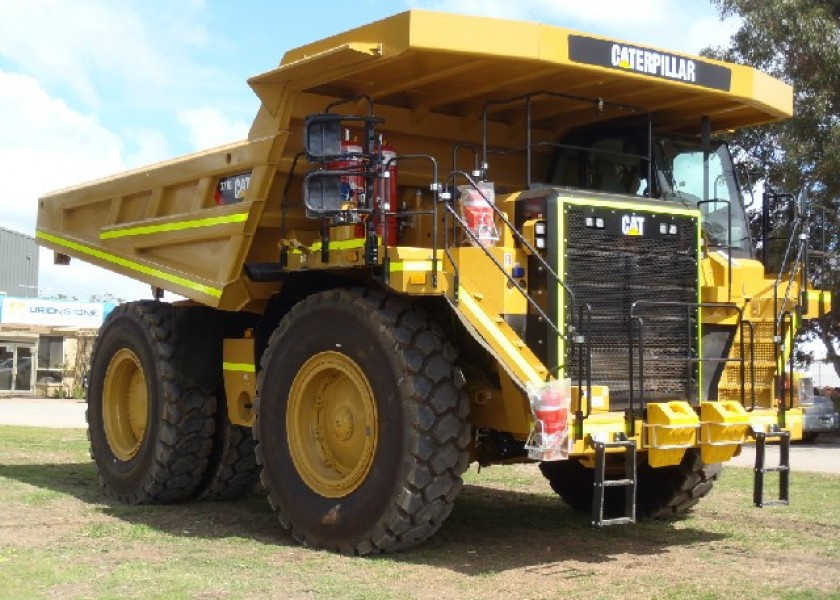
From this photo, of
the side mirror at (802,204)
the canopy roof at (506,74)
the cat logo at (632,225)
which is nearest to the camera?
the canopy roof at (506,74)

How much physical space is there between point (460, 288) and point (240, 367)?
270 cm

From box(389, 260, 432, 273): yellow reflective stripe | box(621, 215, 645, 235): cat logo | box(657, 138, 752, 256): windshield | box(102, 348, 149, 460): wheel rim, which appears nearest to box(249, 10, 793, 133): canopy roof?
box(657, 138, 752, 256): windshield

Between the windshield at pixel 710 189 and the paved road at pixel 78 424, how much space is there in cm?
157

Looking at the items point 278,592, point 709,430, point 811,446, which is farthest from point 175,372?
point 811,446

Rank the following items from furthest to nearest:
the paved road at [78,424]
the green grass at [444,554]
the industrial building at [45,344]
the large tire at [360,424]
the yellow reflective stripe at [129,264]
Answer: the industrial building at [45,344], the paved road at [78,424], the yellow reflective stripe at [129,264], the large tire at [360,424], the green grass at [444,554]

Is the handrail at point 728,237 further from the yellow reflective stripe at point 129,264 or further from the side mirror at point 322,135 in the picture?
the yellow reflective stripe at point 129,264

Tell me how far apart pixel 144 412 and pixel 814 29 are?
1737 cm

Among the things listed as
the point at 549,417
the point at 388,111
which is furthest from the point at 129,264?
the point at 549,417

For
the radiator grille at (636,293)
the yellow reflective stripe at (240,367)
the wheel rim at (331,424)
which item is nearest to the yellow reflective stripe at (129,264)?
the yellow reflective stripe at (240,367)

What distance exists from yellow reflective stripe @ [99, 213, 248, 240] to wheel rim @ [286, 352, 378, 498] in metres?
1.50

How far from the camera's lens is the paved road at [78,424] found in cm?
1474

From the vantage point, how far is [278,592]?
20.1 feet

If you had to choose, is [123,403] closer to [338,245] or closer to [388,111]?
[338,245]

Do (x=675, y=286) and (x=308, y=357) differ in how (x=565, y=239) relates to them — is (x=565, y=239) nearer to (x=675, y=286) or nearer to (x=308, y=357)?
(x=675, y=286)
